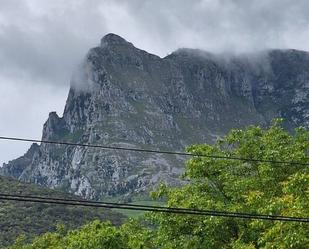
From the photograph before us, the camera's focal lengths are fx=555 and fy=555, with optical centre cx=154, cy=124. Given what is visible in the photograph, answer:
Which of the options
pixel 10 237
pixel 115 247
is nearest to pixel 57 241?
pixel 115 247

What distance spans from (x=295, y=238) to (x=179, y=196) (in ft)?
39.9

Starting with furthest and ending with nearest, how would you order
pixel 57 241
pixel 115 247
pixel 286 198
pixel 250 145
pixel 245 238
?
pixel 57 241, pixel 115 247, pixel 250 145, pixel 245 238, pixel 286 198

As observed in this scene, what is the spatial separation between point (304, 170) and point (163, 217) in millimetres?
8535

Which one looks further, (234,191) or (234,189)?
(234,191)

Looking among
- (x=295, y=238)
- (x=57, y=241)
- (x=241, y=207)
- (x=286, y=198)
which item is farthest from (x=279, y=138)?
(x=57, y=241)

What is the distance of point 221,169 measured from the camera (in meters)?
33.8

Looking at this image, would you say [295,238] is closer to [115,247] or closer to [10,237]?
[115,247]

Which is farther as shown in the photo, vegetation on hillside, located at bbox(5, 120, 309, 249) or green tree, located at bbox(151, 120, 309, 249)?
green tree, located at bbox(151, 120, 309, 249)

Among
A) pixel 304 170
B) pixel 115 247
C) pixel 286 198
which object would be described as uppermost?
pixel 304 170

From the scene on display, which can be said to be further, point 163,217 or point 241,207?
point 163,217

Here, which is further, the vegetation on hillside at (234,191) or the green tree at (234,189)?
the green tree at (234,189)

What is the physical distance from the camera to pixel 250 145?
35031 millimetres

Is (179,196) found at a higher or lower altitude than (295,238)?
higher

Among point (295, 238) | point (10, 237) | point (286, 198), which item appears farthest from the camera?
point (10, 237)
